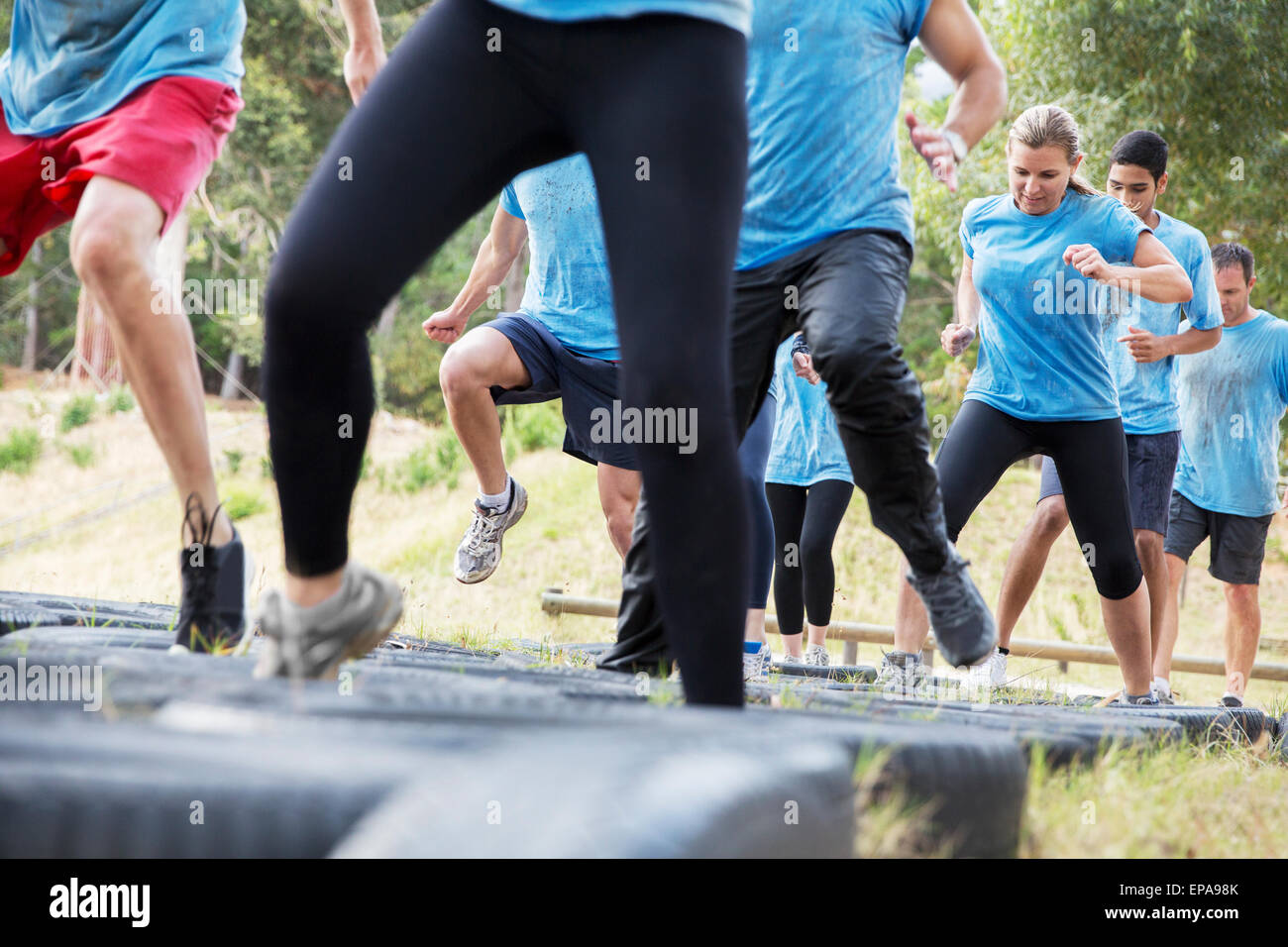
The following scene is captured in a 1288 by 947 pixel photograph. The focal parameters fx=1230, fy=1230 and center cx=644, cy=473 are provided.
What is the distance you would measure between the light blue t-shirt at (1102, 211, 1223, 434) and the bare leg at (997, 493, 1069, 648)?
69 centimetres

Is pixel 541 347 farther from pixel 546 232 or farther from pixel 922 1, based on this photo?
pixel 922 1

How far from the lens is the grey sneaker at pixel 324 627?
70.2 inches

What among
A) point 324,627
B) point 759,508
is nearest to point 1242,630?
point 759,508

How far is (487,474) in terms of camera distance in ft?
14.0

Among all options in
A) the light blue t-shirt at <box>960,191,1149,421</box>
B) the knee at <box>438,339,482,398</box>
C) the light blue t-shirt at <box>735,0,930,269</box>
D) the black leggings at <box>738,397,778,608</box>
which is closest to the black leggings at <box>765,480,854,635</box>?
the black leggings at <box>738,397,778,608</box>

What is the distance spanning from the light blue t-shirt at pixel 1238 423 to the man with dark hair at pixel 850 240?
3.57m

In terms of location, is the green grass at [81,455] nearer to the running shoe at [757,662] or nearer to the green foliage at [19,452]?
the green foliage at [19,452]

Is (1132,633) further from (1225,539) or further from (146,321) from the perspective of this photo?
(146,321)

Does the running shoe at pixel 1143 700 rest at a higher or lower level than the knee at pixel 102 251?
lower

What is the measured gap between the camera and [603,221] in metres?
1.73

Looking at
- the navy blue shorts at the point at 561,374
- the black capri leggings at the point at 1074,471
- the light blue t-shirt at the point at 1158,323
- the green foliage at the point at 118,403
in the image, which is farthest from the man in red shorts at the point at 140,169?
the green foliage at the point at 118,403

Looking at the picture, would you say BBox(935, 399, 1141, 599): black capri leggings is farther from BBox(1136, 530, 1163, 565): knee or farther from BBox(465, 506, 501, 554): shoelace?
BBox(465, 506, 501, 554): shoelace
